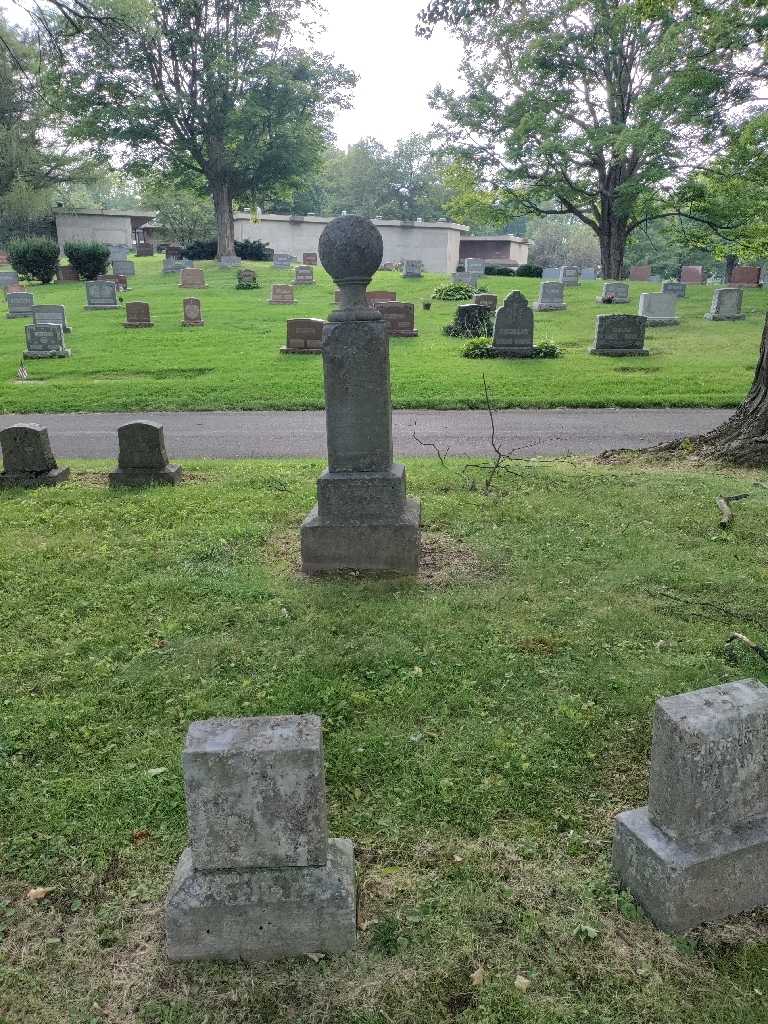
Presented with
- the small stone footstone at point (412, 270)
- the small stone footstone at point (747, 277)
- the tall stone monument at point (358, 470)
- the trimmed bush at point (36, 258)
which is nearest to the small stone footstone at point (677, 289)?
the small stone footstone at point (747, 277)

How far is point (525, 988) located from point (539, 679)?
1.98 metres

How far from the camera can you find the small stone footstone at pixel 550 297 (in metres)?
28.1

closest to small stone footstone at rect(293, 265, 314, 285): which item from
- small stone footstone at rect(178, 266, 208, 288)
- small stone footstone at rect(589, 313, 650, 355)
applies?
small stone footstone at rect(178, 266, 208, 288)

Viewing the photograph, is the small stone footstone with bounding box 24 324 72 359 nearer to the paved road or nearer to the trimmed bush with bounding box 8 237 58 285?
the paved road

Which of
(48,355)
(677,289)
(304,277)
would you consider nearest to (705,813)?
(48,355)

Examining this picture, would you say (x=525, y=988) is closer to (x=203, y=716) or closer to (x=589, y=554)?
(x=203, y=716)

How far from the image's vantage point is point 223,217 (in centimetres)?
4378

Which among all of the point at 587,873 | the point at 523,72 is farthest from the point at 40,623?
the point at 523,72

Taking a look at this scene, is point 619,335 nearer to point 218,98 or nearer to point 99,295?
point 99,295

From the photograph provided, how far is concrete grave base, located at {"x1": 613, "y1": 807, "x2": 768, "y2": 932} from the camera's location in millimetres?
2484

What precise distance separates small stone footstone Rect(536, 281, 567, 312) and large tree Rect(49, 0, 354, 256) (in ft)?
74.7

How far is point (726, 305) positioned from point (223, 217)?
31.0m

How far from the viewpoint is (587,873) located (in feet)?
9.23

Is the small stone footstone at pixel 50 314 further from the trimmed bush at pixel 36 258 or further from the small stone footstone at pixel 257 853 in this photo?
the small stone footstone at pixel 257 853
